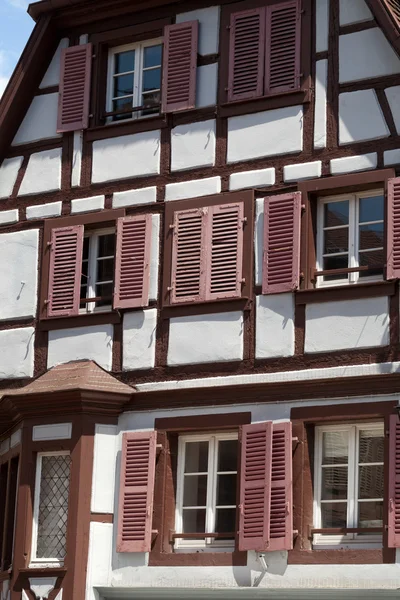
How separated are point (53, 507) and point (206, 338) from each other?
263 cm

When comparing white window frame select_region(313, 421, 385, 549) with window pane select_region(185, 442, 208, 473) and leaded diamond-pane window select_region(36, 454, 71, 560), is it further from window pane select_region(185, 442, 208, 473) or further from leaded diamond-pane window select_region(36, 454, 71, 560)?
leaded diamond-pane window select_region(36, 454, 71, 560)

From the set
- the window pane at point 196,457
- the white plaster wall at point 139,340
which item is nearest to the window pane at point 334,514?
the window pane at point 196,457

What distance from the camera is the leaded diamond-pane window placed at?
17969mm

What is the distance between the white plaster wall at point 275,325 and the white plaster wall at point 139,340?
54.2 inches

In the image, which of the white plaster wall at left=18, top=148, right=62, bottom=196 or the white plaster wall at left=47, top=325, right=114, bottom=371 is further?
the white plaster wall at left=18, top=148, right=62, bottom=196

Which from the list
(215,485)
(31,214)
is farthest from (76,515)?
(31,214)

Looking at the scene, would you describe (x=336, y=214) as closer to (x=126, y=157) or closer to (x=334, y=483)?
(x=126, y=157)

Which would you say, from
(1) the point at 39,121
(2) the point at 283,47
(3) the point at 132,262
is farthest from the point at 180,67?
(3) the point at 132,262

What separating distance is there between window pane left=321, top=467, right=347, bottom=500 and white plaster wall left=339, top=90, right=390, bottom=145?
141 inches

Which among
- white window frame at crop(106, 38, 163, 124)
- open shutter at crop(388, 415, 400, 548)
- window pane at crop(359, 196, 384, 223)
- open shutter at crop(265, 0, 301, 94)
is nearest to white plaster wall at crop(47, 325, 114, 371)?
white window frame at crop(106, 38, 163, 124)

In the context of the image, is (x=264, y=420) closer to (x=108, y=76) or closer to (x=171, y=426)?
(x=171, y=426)

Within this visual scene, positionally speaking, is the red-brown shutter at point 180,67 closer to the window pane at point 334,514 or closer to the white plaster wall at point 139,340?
the white plaster wall at point 139,340

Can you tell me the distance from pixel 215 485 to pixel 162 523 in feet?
2.35

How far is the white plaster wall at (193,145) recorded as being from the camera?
18453 mm
